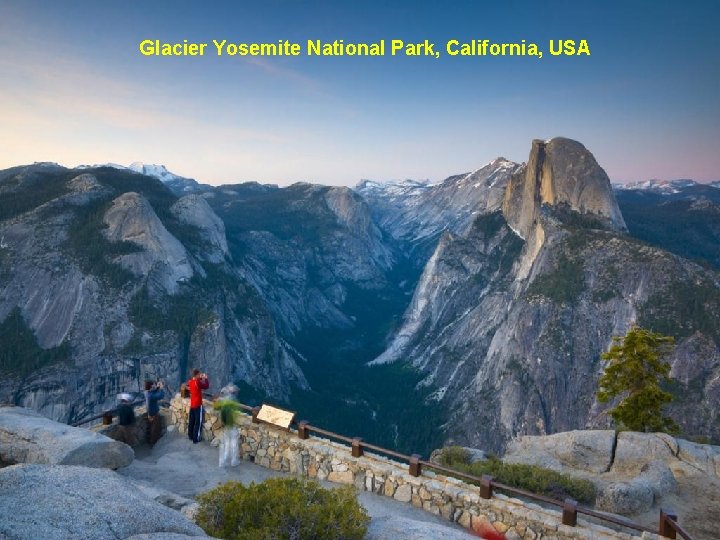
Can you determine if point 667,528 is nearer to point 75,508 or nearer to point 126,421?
point 75,508

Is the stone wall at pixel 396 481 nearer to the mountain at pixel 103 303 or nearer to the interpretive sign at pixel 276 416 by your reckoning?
the interpretive sign at pixel 276 416

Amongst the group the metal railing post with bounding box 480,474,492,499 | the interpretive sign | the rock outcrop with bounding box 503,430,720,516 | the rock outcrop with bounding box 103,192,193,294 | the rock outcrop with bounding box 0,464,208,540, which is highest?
the rock outcrop with bounding box 103,192,193,294

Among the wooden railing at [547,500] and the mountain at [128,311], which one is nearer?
the wooden railing at [547,500]

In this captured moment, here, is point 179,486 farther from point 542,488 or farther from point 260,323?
point 260,323

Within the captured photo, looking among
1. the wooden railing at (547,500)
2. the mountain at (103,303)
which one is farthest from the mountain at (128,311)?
the wooden railing at (547,500)

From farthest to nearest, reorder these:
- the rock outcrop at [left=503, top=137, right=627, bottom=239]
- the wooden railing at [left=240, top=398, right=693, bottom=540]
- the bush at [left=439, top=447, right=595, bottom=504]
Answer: the rock outcrop at [left=503, top=137, right=627, bottom=239]
the bush at [left=439, top=447, right=595, bottom=504]
the wooden railing at [left=240, top=398, right=693, bottom=540]

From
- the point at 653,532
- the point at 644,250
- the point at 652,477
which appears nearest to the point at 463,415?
the point at 644,250

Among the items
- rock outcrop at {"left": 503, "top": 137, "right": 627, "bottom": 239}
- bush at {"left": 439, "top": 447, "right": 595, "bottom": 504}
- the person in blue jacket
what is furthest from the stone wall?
rock outcrop at {"left": 503, "top": 137, "right": 627, "bottom": 239}

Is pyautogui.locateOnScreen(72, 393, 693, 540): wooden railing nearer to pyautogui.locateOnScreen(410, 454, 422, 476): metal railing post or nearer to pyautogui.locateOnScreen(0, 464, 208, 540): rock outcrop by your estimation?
pyautogui.locateOnScreen(410, 454, 422, 476): metal railing post
